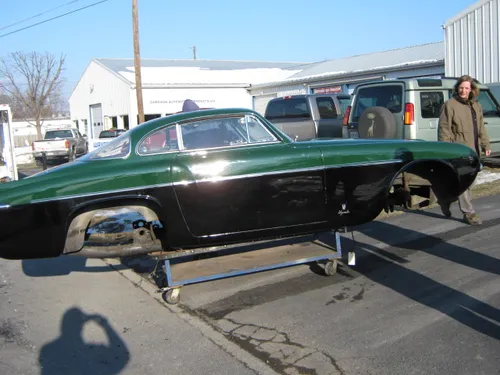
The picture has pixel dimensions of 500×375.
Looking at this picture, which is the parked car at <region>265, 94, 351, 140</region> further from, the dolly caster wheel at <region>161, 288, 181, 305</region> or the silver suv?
the dolly caster wheel at <region>161, 288, 181, 305</region>

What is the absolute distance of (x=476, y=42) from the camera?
625 inches

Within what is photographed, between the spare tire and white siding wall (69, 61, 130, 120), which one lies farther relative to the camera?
white siding wall (69, 61, 130, 120)

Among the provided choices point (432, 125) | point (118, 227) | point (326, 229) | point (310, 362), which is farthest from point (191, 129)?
point (432, 125)

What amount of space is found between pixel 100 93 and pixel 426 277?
32283 mm

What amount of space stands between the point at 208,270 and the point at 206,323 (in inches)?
28.0

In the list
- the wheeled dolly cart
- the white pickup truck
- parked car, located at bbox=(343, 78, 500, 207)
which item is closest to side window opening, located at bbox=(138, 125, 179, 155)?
the wheeled dolly cart

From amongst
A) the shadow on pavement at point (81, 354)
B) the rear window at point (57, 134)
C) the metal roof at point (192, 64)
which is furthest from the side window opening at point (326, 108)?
the metal roof at point (192, 64)

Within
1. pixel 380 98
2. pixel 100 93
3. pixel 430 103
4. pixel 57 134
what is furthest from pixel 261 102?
pixel 430 103

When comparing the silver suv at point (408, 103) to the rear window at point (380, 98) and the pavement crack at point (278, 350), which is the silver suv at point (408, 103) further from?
the pavement crack at point (278, 350)

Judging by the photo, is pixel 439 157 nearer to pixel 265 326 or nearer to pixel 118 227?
pixel 265 326

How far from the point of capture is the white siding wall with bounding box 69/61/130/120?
31003mm

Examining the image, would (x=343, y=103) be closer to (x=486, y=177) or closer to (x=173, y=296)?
(x=486, y=177)

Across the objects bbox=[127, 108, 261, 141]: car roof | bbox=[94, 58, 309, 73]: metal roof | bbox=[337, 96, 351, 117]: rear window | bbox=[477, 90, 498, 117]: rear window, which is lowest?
bbox=[127, 108, 261, 141]: car roof

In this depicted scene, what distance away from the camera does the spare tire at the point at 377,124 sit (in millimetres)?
7480
